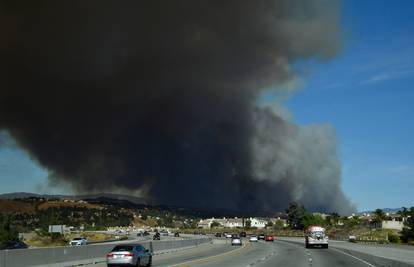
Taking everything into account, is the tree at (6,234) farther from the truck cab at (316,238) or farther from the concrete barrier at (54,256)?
the concrete barrier at (54,256)

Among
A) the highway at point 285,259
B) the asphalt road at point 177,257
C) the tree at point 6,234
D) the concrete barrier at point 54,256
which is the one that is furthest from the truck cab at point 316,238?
the tree at point 6,234

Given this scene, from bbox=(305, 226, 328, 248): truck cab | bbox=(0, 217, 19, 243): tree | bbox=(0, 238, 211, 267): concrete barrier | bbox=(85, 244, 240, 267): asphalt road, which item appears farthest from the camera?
bbox=(0, 217, 19, 243): tree

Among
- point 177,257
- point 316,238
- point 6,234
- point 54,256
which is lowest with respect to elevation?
point 177,257

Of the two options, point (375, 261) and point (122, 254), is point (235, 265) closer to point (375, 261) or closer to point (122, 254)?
point (122, 254)

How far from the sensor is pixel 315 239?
77188 mm

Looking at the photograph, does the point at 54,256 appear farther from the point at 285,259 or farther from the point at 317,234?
the point at 317,234

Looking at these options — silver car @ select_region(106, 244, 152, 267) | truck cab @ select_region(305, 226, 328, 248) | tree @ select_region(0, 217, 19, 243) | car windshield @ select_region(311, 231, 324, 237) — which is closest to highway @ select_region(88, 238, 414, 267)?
silver car @ select_region(106, 244, 152, 267)

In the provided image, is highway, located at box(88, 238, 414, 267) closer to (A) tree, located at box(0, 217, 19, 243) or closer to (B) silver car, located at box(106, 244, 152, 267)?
(B) silver car, located at box(106, 244, 152, 267)

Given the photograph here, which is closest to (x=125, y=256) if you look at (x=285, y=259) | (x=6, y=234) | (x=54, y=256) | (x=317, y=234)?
(x=54, y=256)

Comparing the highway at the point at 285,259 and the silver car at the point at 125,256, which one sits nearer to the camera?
the silver car at the point at 125,256

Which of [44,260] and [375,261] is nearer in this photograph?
[44,260]

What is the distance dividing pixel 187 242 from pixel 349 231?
11876 cm

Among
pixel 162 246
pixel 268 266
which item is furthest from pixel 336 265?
pixel 162 246

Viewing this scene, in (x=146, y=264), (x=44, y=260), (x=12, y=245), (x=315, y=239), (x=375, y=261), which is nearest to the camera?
(x=44, y=260)
